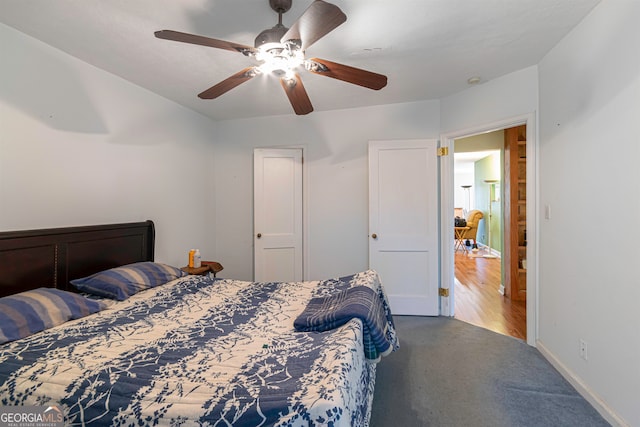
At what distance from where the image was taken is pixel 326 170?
3725 mm

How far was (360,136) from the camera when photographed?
3.62m

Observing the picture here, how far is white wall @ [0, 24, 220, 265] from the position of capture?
1946 mm

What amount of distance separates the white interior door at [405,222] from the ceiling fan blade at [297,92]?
138 centimetres

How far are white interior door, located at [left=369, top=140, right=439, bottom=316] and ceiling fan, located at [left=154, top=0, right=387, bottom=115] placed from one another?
5.16 feet

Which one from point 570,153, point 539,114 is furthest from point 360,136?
point 570,153

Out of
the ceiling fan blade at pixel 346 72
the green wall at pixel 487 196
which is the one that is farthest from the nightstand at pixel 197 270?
the green wall at pixel 487 196

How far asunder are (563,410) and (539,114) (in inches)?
87.0

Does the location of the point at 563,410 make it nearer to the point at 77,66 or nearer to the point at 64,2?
the point at 64,2

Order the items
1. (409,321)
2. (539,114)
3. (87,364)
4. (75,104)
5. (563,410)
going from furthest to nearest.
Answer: (409,321), (539,114), (75,104), (563,410), (87,364)

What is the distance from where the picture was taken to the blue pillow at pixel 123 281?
2.06m

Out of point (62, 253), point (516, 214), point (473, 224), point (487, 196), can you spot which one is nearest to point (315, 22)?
point (62, 253)

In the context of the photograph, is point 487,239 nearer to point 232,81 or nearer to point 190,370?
point 232,81

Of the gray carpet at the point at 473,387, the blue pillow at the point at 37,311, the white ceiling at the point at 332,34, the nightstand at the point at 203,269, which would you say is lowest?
the gray carpet at the point at 473,387

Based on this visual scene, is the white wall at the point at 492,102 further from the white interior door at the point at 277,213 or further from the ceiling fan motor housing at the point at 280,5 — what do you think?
the ceiling fan motor housing at the point at 280,5
